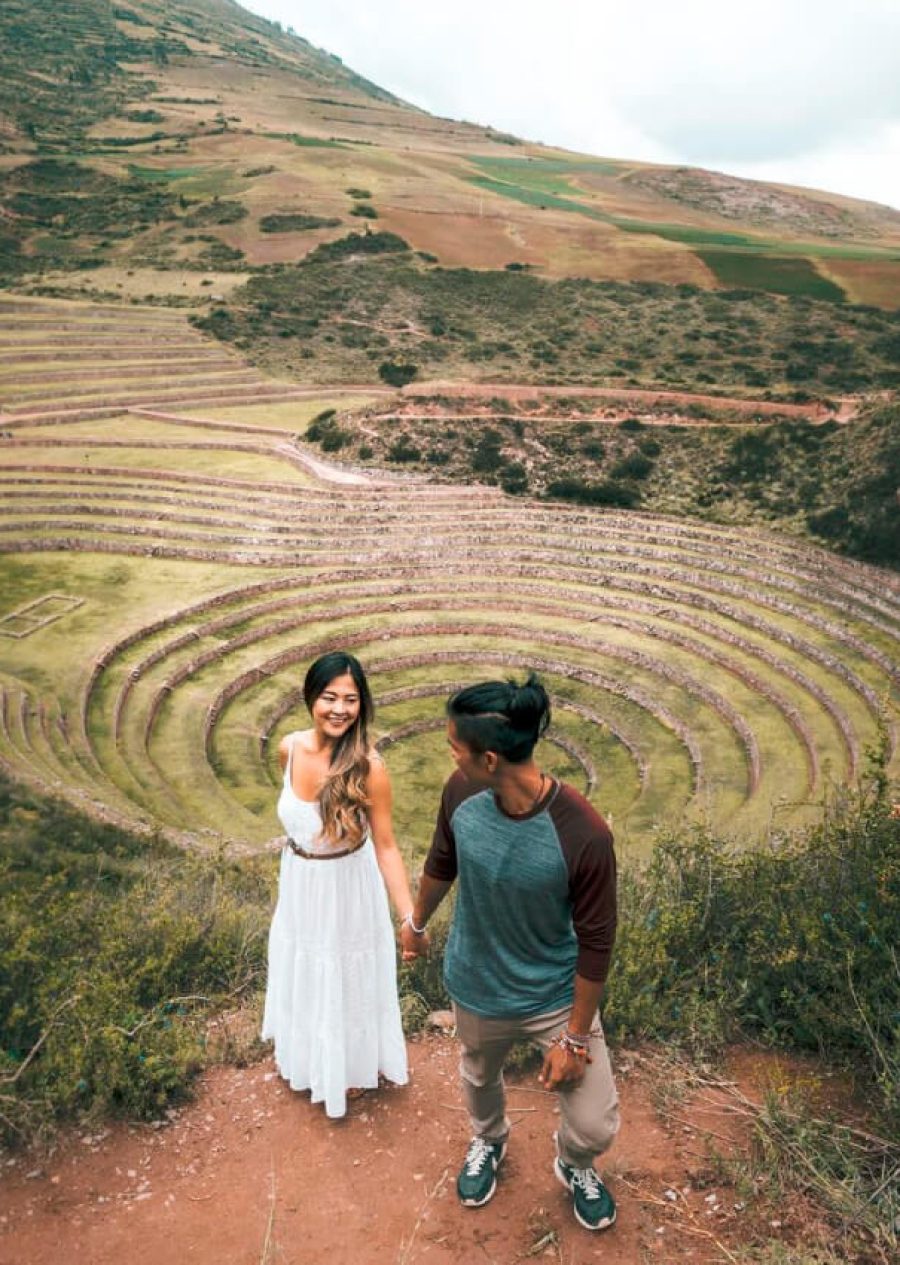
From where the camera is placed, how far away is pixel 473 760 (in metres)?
3.06

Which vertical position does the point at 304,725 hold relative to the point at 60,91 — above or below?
below

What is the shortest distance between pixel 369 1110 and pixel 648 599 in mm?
19322

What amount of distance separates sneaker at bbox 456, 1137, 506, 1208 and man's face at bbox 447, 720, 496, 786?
1.80 m

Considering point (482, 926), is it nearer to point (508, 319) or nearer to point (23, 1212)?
point (23, 1212)

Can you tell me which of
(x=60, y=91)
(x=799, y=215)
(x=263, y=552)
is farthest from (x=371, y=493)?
(x=60, y=91)

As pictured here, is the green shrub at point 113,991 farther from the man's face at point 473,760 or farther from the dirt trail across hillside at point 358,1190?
the man's face at point 473,760

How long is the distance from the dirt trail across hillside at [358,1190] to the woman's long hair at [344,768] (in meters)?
1.46

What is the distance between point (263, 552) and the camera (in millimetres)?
24047

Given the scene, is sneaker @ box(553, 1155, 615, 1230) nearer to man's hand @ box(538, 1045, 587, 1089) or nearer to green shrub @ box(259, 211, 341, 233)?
man's hand @ box(538, 1045, 587, 1089)

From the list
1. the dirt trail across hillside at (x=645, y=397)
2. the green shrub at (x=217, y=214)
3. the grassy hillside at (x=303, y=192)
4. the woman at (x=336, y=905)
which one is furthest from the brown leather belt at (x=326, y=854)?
the green shrub at (x=217, y=214)

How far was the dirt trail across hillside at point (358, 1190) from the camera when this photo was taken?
11.5 ft

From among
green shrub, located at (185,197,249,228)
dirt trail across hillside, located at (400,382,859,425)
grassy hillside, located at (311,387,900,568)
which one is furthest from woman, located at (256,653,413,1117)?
green shrub, located at (185,197,249,228)

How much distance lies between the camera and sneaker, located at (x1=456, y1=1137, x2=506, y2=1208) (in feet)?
12.1

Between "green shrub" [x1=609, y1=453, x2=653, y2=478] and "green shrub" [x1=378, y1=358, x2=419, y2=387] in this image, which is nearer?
"green shrub" [x1=609, y1=453, x2=653, y2=478]
